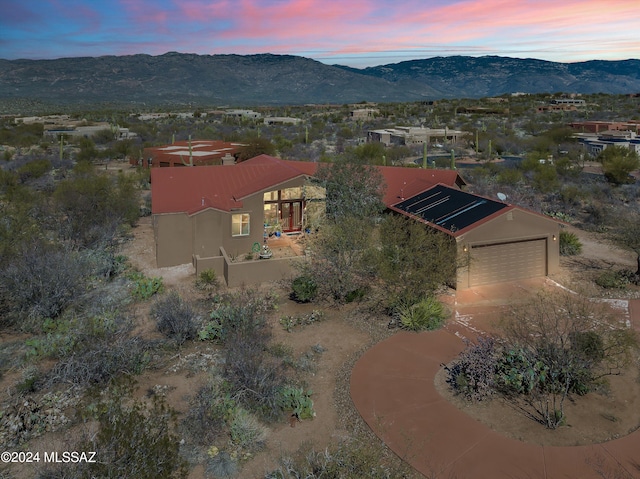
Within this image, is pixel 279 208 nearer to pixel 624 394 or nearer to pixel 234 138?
pixel 624 394

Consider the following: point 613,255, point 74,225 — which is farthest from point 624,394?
point 74,225

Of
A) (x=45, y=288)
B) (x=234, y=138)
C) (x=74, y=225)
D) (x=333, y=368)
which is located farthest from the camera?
(x=234, y=138)

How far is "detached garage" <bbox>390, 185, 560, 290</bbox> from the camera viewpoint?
19.1 m

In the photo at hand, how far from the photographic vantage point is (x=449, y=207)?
71.6ft

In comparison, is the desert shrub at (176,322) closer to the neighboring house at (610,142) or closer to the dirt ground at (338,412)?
the dirt ground at (338,412)

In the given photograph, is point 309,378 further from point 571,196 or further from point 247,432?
point 571,196

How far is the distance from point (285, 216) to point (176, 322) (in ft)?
40.8

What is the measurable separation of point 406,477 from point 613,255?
1822cm

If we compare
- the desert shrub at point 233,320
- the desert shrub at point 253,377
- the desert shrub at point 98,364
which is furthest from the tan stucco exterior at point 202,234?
the desert shrub at point 253,377

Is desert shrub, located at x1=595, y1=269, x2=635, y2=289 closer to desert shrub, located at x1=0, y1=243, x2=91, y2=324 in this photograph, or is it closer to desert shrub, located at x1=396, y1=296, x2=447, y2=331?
desert shrub, located at x1=396, y1=296, x2=447, y2=331

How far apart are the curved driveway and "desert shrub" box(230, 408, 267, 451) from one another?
91.2 inches

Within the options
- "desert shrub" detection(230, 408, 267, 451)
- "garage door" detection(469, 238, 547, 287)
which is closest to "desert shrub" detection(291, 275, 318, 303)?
"garage door" detection(469, 238, 547, 287)

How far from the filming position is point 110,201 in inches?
1102

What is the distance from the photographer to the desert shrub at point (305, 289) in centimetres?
1825
